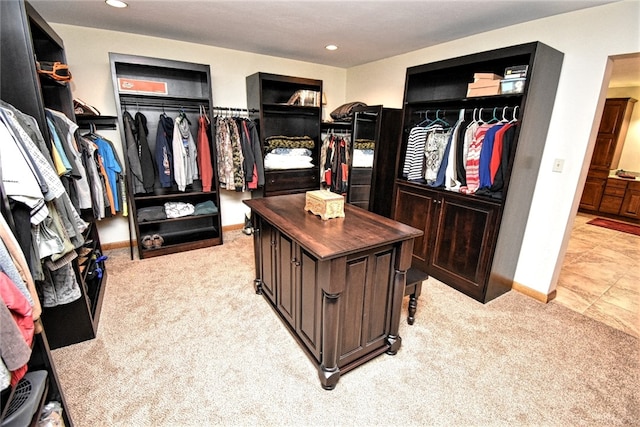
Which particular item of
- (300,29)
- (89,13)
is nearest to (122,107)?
(89,13)

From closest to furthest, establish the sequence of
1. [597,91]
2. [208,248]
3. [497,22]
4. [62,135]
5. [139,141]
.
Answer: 1. [62,135]
2. [597,91]
3. [497,22]
4. [139,141]
5. [208,248]

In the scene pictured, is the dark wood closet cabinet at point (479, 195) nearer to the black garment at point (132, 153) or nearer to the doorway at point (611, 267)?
the doorway at point (611, 267)

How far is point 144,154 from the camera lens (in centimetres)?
309

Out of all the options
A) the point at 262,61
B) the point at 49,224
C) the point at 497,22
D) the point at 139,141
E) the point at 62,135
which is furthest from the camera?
the point at 262,61

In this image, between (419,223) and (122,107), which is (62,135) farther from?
(419,223)

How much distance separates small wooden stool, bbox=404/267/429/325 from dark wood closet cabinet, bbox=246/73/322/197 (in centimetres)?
231

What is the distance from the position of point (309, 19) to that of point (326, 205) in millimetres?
1818

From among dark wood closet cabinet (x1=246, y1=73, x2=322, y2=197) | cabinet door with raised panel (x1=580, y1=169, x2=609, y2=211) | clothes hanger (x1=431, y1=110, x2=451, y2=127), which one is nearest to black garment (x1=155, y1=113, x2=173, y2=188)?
dark wood closet cabinet (x1=246, y1=73, x2=322, y2=197)

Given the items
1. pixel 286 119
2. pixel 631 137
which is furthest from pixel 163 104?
pixel 631 137

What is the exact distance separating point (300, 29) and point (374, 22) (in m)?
0.73

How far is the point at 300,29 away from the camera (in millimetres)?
2896

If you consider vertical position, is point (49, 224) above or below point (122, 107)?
below

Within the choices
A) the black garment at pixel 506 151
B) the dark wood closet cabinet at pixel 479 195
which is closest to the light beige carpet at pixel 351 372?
the dark wood closet cabinet at pixel 479 195

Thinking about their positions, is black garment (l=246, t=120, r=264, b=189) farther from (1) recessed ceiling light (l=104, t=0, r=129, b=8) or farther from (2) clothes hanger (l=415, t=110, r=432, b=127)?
(2) clothes hanger (l=415, t=110, r=432, b=127)
